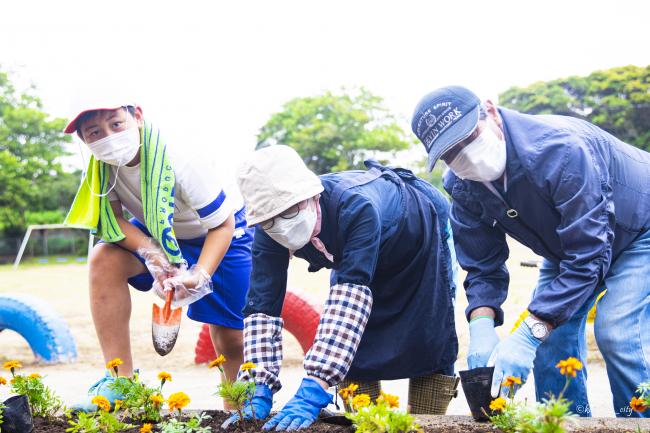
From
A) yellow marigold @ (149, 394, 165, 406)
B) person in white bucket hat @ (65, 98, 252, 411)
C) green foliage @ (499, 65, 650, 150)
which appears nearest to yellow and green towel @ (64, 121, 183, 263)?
person in white bucket hat @ (65, 98, 252, 411)

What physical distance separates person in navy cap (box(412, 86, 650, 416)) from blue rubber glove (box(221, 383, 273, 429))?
27.0 inches

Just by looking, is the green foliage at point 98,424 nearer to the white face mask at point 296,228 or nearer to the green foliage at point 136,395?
the green foliage at point 136,395

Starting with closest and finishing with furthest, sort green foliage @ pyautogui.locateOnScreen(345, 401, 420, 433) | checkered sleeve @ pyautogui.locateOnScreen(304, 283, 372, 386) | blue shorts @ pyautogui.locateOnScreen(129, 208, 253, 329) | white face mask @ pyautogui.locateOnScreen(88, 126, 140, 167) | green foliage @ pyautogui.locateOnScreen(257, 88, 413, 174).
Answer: green foliage @ pyautogui.locateOnScreen(345, 401, 420, 433), checkered sleeve @ pyautogui.locateOnScreen(304, 283, 372, 386), white face mask @ pyautogui.locateOnScreen(88, 126, 140, 167), blue shorts @ pyautogui.locateOnScreen(129, 208, 253, 329), green foliage @ pyautogui.locateOnScreen(257, 88, 413, 174)

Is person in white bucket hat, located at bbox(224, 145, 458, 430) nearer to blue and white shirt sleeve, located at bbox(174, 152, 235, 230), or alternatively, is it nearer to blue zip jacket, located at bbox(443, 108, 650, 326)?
blue zip jacket, located at bbox(443, 108, 650, 326)

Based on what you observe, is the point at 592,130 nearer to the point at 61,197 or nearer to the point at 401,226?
the point at 401,226

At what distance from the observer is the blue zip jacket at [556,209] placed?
2197 millimetres

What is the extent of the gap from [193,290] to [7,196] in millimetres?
32587

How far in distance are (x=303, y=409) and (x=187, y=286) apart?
34.4 inches

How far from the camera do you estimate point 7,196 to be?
1283 inches

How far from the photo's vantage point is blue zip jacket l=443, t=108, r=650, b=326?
2.20m

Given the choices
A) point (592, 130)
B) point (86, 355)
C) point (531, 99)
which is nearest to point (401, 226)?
point (592, 130)

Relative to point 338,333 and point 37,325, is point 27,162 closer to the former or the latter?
point 37,325

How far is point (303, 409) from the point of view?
2229 mm

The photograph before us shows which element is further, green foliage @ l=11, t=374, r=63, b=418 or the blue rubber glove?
green foliage @ l=11, t=374, r=63, b=418
